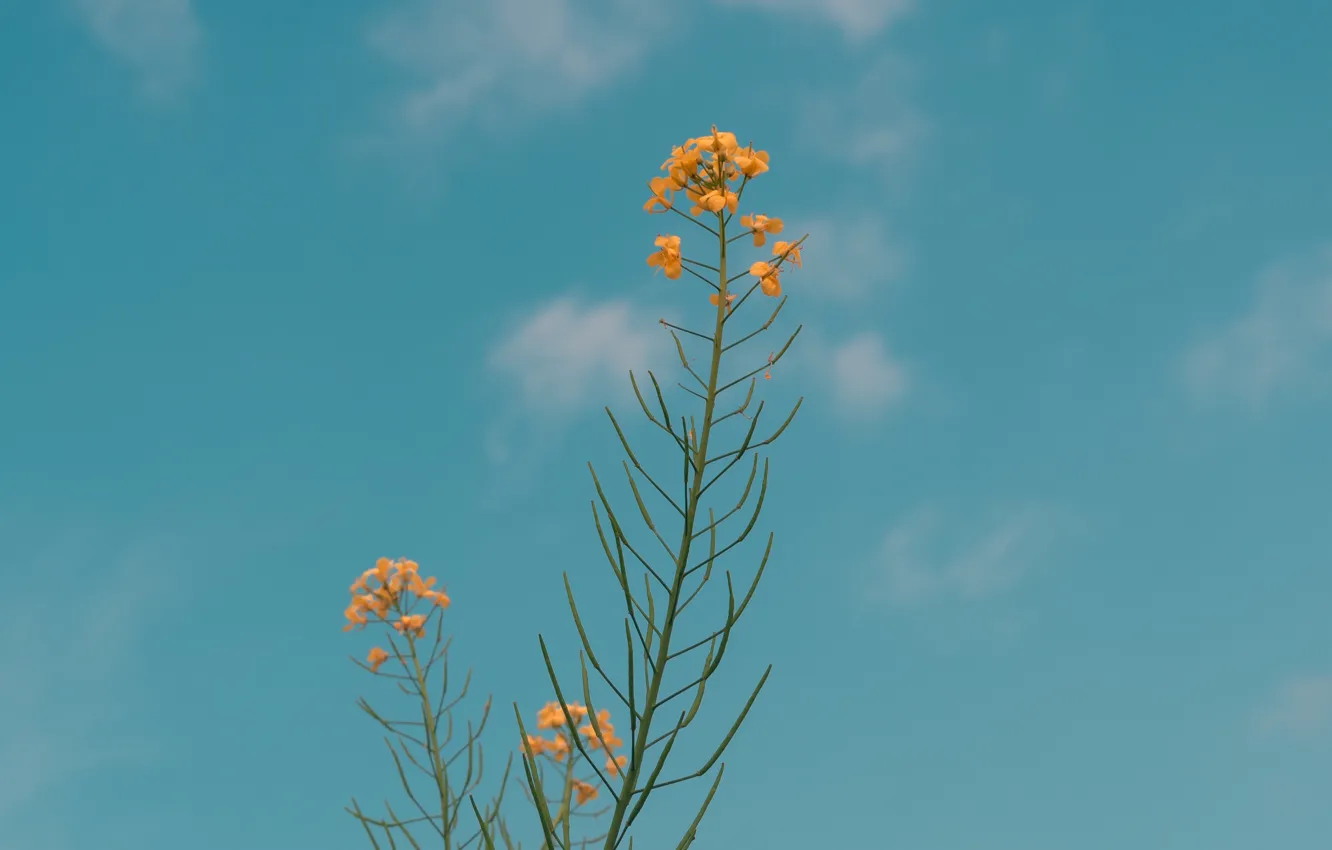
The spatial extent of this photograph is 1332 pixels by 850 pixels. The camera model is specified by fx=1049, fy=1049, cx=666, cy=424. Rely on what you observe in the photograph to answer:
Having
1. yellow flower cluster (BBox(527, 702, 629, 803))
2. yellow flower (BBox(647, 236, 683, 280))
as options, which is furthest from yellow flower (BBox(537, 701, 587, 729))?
yellow flower (BBox(647, 236, 683, 280))

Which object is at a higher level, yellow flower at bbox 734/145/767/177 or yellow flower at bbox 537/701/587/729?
yellow flower at bbox 537/701/587/729

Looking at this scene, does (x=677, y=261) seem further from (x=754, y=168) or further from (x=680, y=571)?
(x=680, y=571)

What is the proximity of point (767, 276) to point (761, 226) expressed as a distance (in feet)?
0.44

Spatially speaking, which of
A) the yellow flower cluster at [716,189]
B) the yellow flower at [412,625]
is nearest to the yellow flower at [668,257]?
the yellow flower cluster at [716,189]

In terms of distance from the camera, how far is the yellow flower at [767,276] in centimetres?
264

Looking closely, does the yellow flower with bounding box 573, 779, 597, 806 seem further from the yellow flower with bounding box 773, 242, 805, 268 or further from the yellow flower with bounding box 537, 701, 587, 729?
the yellow flower with bounding box 773, 242, 805, 268

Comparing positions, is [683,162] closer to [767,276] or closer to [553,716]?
[767,276]

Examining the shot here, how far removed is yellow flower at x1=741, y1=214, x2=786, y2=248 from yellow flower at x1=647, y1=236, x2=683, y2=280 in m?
0.19

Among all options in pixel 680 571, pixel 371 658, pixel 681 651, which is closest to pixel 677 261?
pixel 680 571

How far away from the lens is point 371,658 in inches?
211

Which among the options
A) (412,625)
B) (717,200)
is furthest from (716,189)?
(412,625)

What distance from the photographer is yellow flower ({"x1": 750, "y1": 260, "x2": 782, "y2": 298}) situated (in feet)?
8.66

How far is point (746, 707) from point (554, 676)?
422 millimetres

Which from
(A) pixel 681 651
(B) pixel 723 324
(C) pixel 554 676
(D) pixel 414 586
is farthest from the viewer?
(D) pixel 414 586
